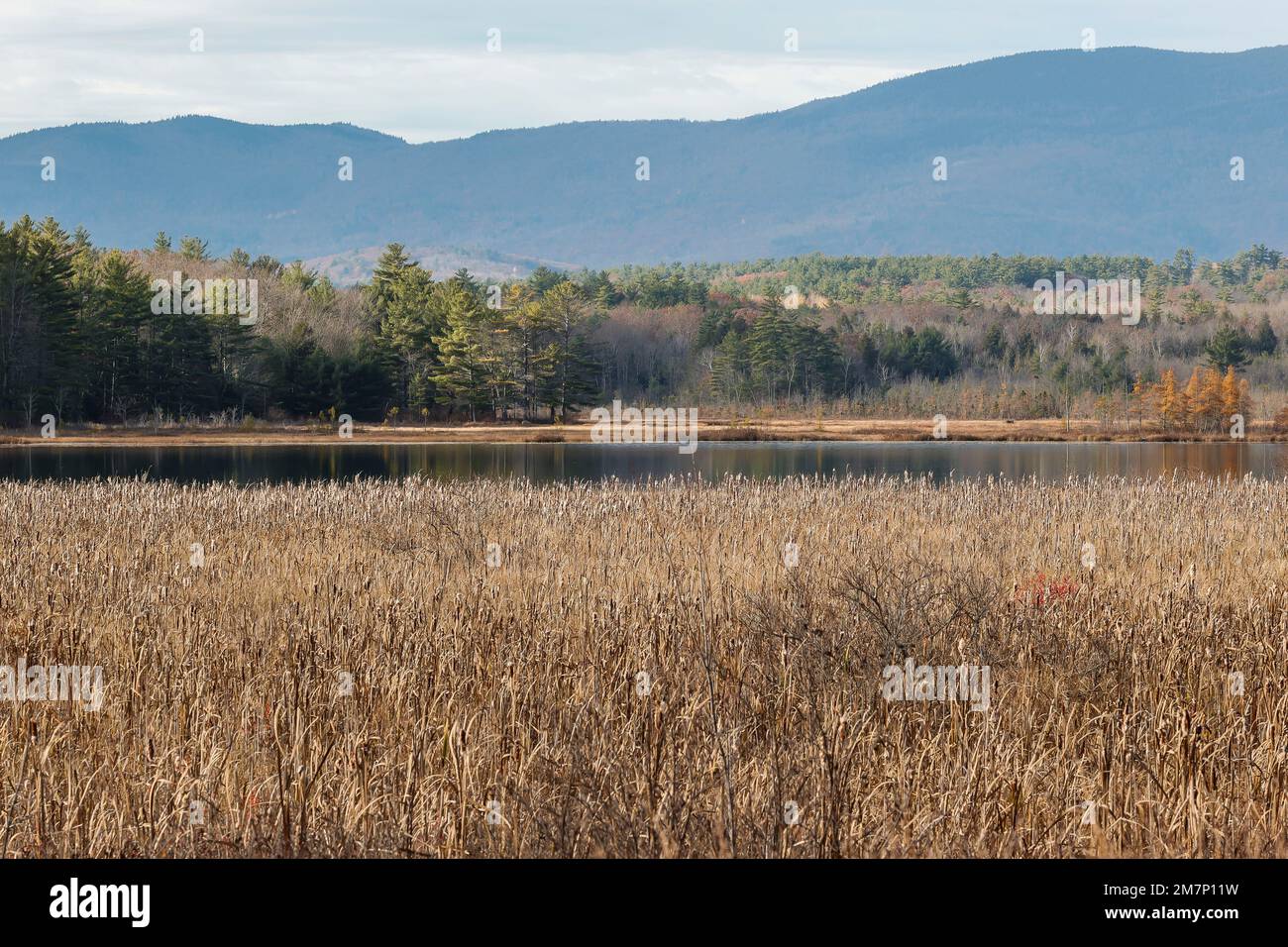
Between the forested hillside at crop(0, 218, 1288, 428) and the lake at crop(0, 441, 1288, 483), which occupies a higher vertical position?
the forested hillside at crop(0, 218, 1288, 428)

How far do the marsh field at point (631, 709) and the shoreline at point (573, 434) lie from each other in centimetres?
4858

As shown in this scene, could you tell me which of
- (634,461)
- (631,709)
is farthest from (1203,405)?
(631,709)

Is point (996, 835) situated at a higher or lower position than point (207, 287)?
lower

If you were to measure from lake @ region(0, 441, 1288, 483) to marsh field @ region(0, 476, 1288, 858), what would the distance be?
22837 millimetres

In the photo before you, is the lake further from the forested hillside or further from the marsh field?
the marsh field

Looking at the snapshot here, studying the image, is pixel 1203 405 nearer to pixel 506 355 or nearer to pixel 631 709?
pixel 506 355

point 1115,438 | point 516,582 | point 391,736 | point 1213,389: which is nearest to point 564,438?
point 1115,438

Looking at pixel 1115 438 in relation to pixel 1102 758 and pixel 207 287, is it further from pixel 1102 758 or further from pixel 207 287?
pixel 1102 758

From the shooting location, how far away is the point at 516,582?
36.1 feet

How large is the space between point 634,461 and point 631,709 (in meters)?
41.2

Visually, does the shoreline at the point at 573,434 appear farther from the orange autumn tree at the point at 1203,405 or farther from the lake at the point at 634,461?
the lake at the point at 634,461

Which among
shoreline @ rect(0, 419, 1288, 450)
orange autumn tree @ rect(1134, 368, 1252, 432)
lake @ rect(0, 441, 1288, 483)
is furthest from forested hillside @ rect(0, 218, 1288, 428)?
lake @ rect(0, 441, 1288, 483)

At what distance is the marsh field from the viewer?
4883 millimetres
